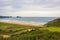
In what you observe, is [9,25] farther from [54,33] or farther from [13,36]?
[54,33]

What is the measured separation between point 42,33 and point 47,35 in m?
0.08

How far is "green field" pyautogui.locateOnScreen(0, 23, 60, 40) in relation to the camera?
1837mm

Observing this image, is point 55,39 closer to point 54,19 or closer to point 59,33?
point 59,33

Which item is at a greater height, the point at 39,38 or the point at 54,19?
the point at 54,19

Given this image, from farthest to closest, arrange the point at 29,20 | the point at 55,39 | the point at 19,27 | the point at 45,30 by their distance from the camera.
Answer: the point at 29,20 < the point at 19,27 < the point at 45,30 < the point at 55,39

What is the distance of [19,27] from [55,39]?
56 centimetres

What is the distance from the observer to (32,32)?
1956 mm

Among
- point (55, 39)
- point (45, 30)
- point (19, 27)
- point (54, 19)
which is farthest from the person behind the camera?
point (54, 19)

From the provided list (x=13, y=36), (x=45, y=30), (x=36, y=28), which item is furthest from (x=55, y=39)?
(x=13, y=36)

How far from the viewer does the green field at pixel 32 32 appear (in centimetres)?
184

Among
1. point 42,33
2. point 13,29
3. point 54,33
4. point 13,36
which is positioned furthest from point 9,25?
point 54,33

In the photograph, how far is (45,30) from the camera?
198cm

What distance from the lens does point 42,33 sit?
190cm

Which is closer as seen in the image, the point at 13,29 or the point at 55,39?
the point at 55,39
